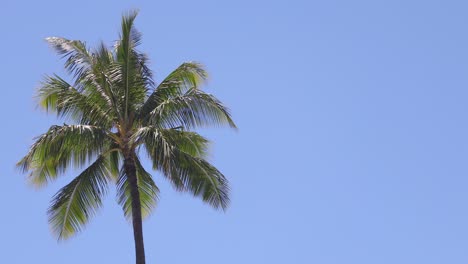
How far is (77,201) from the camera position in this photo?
30594 mm

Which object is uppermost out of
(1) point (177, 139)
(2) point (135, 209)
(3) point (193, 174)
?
(1) point (177, 139)

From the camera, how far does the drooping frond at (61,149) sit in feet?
97.2

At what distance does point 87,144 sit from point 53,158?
3.36ft

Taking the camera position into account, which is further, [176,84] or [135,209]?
[176,84]

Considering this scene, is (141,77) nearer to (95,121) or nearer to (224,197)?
(95,121)

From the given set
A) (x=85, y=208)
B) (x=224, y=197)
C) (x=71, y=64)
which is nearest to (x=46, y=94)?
(x=71, y=64)

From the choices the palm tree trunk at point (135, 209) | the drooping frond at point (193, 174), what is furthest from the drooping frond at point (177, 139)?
the palm tree trunk at point (135, 209)

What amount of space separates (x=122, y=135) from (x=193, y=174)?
2.10m

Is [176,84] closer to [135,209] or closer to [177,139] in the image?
[177,139]

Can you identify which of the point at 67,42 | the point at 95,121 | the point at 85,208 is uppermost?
the point at 67,42

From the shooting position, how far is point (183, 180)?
30.9 meters

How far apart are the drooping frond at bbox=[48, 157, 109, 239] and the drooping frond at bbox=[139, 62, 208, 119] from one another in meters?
1.91

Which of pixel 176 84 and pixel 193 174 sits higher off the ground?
pixel 176 84

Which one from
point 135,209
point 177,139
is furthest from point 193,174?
point 135,209
